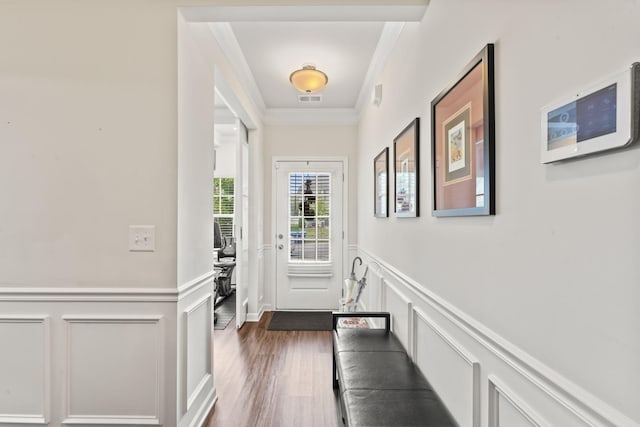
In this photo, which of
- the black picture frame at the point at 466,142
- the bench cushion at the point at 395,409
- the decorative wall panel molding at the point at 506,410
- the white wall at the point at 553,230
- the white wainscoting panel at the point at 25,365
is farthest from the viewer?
the white wainscoting panel at the point at 25,365

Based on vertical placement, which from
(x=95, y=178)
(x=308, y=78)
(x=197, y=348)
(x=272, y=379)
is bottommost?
(x=272, y=379)

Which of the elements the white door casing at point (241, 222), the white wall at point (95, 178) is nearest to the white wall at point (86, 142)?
the white wall at point (95, 178)

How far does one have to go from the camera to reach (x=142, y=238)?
1.87 meters

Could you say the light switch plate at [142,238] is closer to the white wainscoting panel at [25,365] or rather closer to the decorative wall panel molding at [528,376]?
the white wainscoting panel at [25,365]

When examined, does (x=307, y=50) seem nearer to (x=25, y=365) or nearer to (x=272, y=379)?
(x=272, y=379)

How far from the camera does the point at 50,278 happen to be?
6.11 ft

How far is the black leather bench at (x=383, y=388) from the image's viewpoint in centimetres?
140

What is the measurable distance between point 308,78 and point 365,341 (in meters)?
2.19

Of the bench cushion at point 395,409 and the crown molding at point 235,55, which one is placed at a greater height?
the crown molding at point 235,55

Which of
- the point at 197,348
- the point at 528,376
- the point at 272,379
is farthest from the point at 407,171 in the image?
the point at 272,379

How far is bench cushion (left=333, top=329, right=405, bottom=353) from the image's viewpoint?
84.4 inches

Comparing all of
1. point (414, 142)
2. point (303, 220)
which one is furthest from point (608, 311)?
point (303, 220)

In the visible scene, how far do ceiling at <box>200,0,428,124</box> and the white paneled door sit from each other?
1007mm

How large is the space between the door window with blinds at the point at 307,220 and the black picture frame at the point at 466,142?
308cm
